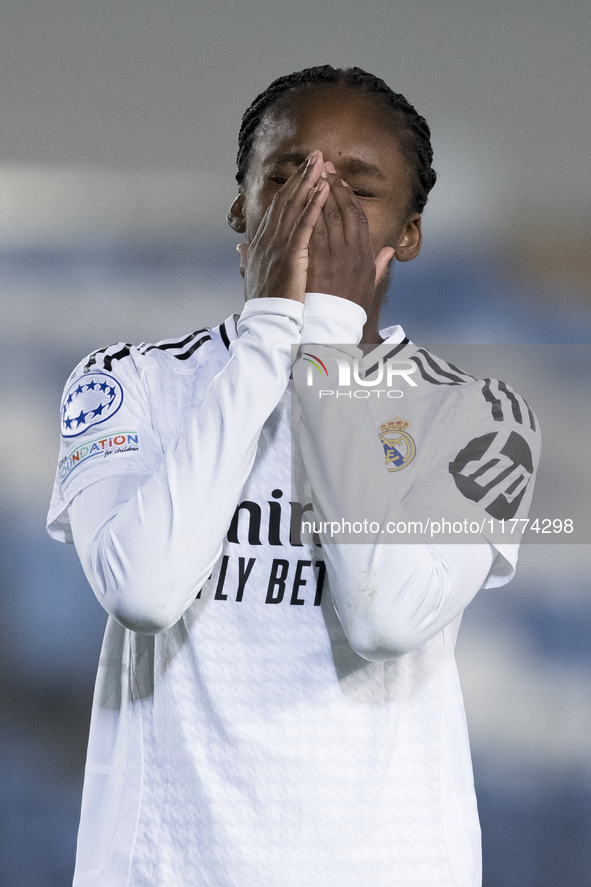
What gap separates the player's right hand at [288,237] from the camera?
681mm

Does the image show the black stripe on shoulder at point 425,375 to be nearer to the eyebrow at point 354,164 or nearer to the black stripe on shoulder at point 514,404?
the black stripe on shoulder at point 514,404

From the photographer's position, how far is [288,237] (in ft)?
2.27

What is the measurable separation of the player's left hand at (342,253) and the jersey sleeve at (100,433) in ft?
0.58

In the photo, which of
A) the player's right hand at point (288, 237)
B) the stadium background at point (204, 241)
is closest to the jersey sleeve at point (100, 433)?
the player's right hand at point (288, 237)

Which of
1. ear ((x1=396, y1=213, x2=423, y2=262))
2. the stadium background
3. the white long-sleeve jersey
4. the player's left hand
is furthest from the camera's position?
the stadium background

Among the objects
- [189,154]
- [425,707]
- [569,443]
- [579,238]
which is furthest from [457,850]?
[189,154]

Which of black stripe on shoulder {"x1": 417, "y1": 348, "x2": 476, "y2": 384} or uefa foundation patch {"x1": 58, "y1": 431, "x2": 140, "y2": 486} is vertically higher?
black stripe on shoulder {"x1": 417, "y1": 348, "x2": 476, "y2": 384}

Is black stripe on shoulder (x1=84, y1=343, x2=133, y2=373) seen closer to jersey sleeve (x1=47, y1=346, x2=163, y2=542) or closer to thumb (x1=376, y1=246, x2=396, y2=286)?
jersey sleeve (x1=47, y1=346, x2=163, y2=542)

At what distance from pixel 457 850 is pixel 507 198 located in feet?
3.66

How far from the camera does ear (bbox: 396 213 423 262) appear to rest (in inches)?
32.0

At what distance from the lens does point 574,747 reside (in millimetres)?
1341

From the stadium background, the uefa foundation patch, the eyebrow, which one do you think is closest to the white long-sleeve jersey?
the uefa foundation patch

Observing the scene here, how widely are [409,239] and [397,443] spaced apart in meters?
0.22

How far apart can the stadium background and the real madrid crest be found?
2.27ft
